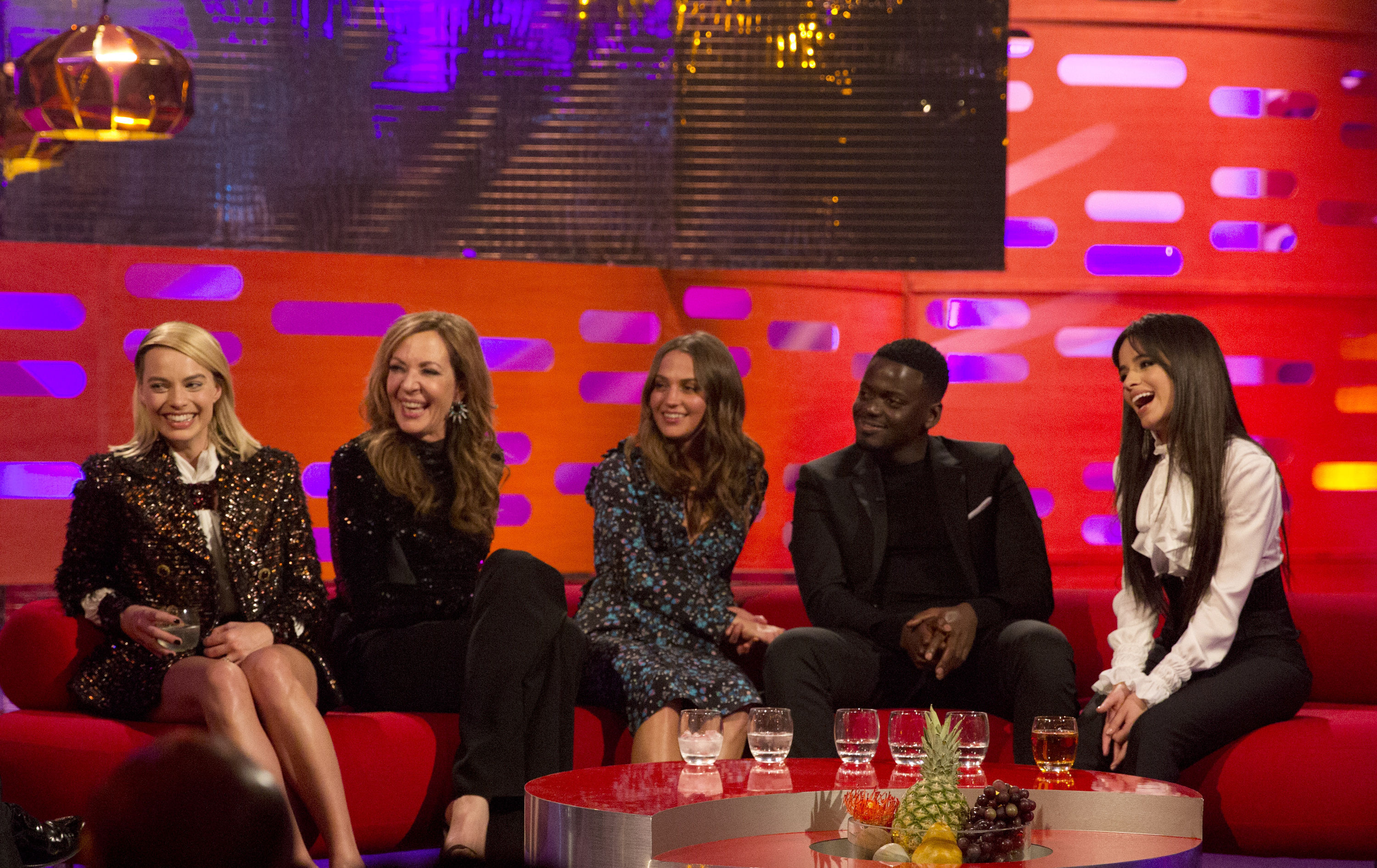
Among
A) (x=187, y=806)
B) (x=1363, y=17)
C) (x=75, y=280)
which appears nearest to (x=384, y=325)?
(x=75, y=280)

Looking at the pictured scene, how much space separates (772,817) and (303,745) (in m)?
1.04

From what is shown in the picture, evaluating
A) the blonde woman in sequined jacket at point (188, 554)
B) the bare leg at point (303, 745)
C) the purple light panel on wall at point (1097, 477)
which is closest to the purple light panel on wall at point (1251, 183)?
the purple light panel on wall at point (1097, 477)

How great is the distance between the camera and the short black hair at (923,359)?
350 cm

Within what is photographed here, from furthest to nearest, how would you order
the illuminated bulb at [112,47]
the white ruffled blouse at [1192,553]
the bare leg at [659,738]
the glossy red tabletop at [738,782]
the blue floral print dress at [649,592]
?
the illuminated bulb at [112,47]
the blue floral print dress at [649,592]
the bare leg at [659,738]
the white ruffled blouse at [1192,553]
the glossy red tabletop at [738,782]

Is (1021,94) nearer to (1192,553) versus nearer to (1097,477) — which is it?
(1097,477)

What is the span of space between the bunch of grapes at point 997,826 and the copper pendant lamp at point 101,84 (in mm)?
2648

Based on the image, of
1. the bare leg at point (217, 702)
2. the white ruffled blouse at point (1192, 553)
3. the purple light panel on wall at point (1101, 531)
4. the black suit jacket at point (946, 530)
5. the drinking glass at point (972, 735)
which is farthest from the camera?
the purple light panel on wall at point (1101, 531)

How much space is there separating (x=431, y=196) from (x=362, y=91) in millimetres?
373

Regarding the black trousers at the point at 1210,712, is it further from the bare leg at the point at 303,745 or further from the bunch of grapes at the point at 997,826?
the bare leg at the point at 303,745

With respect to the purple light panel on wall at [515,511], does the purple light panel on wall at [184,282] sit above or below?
above

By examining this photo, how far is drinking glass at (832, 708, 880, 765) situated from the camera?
2.39 m

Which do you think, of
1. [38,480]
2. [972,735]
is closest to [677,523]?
[972,735]

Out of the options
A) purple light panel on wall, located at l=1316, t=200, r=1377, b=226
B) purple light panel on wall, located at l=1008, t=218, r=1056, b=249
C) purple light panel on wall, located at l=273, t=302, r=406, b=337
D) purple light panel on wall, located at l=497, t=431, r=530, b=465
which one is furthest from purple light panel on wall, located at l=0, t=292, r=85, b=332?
purple light panel on wall, located at l=1316, t=200, r=1377, b=226

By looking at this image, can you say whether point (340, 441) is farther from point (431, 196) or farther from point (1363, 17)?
point (1363, 17)
